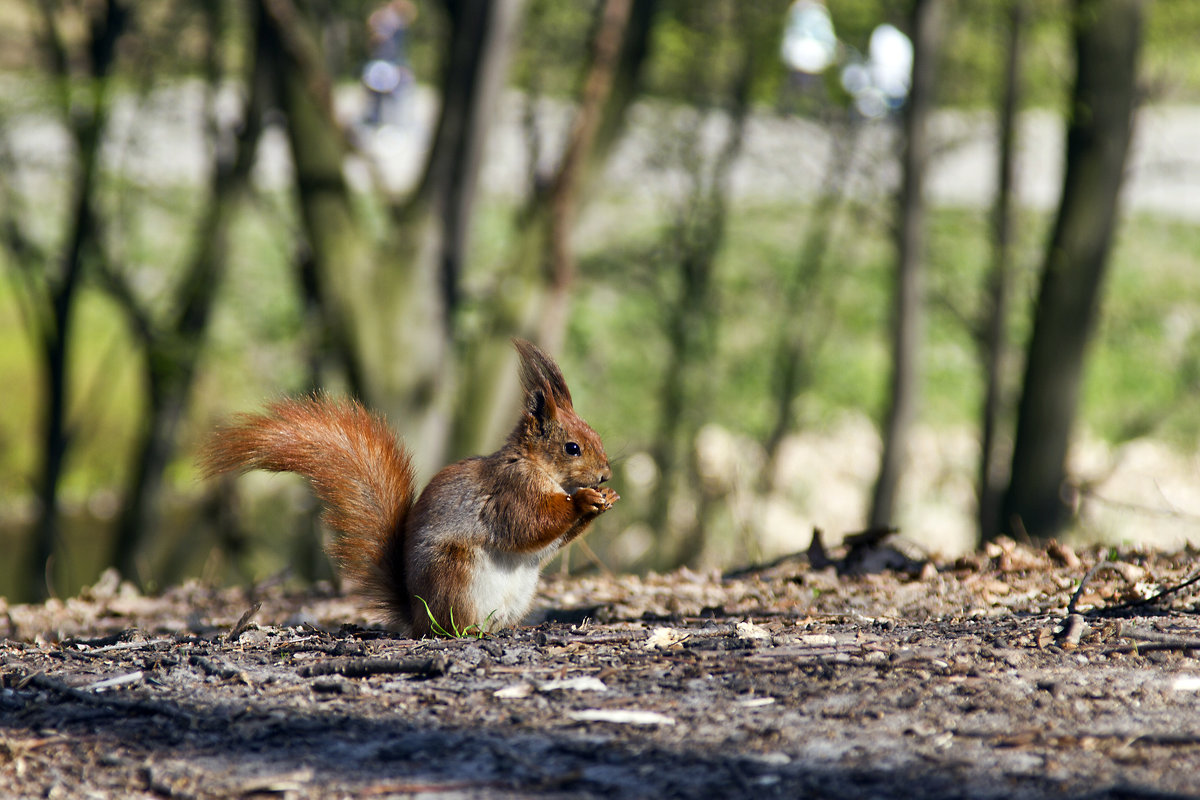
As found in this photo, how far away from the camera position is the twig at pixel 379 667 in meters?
2.73

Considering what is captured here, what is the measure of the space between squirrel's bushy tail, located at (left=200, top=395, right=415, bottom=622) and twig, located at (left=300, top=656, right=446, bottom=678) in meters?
0.63

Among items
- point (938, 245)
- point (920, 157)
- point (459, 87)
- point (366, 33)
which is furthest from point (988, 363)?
point (366, 33)

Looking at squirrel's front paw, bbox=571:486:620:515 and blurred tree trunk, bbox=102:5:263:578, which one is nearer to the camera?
squirrel's front paw, bbox=571:486:620:515

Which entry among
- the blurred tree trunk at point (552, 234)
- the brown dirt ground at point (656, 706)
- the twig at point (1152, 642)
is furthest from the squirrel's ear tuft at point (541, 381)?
the blurred tree trunk at point (552, 234)

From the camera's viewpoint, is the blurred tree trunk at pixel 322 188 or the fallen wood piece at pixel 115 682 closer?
the fallen wood piece at pixel 115 682

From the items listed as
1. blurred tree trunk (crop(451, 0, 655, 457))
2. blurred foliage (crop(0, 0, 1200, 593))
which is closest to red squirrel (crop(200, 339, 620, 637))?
blurred tree trunk (crop(451, 0, 655, 457))

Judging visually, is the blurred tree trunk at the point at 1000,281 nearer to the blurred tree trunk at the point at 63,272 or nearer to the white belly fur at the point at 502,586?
the white belly fur at the point at 502,586

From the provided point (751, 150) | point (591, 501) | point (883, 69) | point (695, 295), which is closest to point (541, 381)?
point (591, 501)

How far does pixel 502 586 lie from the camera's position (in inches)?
134

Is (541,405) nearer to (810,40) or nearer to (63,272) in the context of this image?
(63,272)

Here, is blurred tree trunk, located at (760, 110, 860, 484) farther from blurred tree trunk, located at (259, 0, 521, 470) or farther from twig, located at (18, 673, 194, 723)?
twig, located at (18, 673, 194, 723)

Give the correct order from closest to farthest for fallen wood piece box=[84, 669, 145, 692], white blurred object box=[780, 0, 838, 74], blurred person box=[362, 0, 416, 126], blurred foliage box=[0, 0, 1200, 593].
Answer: fallen wood piece box=[84, 669, 145, 692], white blurred object box=[780, 0, 838, 74], blurred foliage box=[0, 0, 1200, 593], blurred person box=[362, 0, 416, 126]

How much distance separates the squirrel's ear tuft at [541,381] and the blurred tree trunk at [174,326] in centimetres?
593

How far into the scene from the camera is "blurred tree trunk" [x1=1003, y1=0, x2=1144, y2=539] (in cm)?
677
